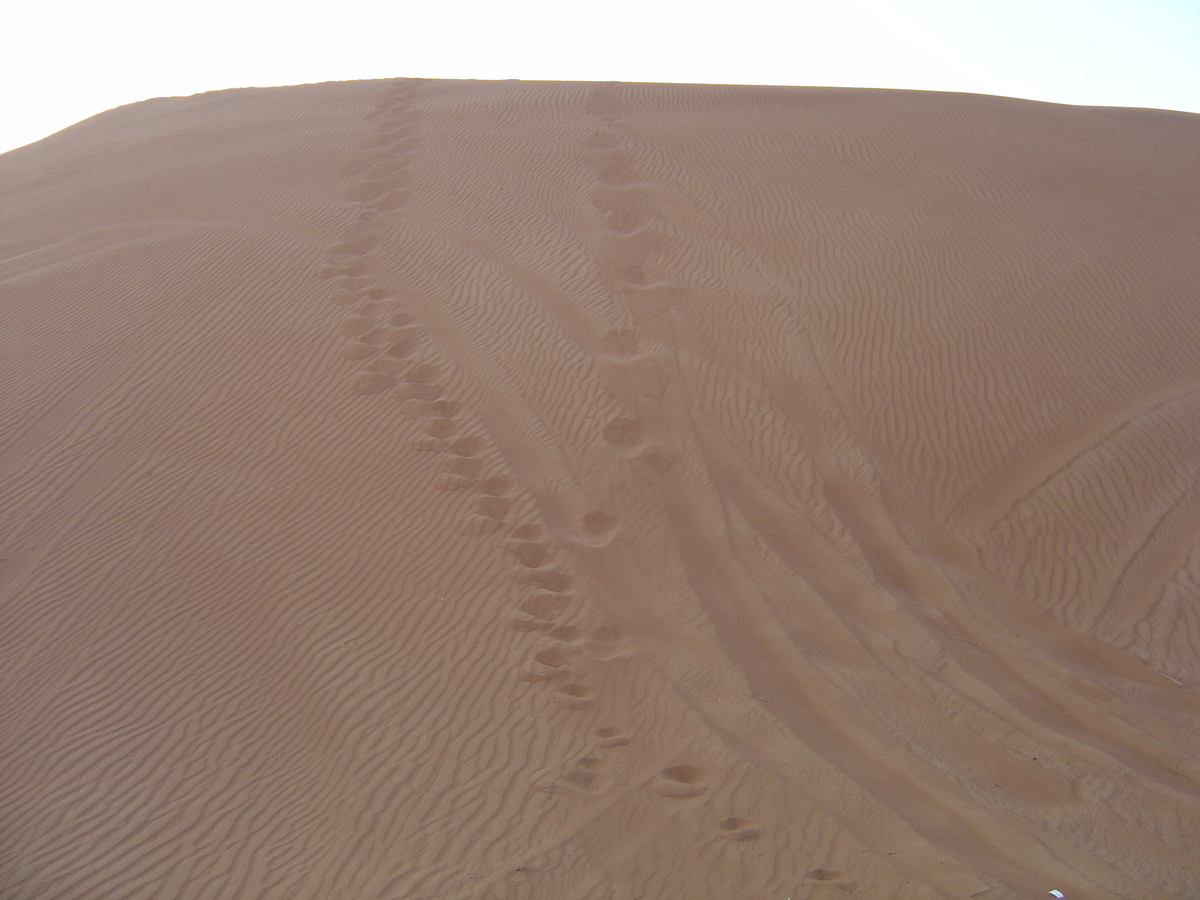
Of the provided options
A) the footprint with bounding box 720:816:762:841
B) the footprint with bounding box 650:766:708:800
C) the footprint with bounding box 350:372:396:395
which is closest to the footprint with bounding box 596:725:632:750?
the footprint with bounding box 650:766:708:800

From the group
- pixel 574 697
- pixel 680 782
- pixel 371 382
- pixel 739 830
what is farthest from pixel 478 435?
pixel 739 830

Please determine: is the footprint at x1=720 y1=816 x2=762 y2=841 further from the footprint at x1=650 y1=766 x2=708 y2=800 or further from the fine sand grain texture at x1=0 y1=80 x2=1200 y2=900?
the footprint at x1=650 y1=766 x2=708 y2=800

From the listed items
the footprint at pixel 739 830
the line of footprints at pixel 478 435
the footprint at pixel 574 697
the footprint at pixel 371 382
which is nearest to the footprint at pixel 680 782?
the line of footprints at pixel 478 435

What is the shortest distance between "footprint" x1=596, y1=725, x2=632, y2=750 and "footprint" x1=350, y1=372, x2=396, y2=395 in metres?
4.11

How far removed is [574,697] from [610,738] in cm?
38

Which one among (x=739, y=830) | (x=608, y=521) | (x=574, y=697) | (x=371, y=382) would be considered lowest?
(x=739, y=830)

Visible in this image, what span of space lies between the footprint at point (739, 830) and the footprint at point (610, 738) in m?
0.78

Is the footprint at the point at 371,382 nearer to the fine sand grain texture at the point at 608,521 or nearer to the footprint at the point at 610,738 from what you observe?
the fine sand grain texture at the point at 608,521

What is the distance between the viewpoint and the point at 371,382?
7.84 metres

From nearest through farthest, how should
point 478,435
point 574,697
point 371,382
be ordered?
point 574,697, point 478,435, point 371,382

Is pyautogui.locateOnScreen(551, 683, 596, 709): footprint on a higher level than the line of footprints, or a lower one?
lower

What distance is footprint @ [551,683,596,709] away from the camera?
517cm

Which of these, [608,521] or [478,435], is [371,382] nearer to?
[478,435]

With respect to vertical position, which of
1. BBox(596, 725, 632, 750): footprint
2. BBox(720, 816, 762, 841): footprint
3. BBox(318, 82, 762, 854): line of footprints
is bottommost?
BBox(720, 816, 762, 841): footprint
